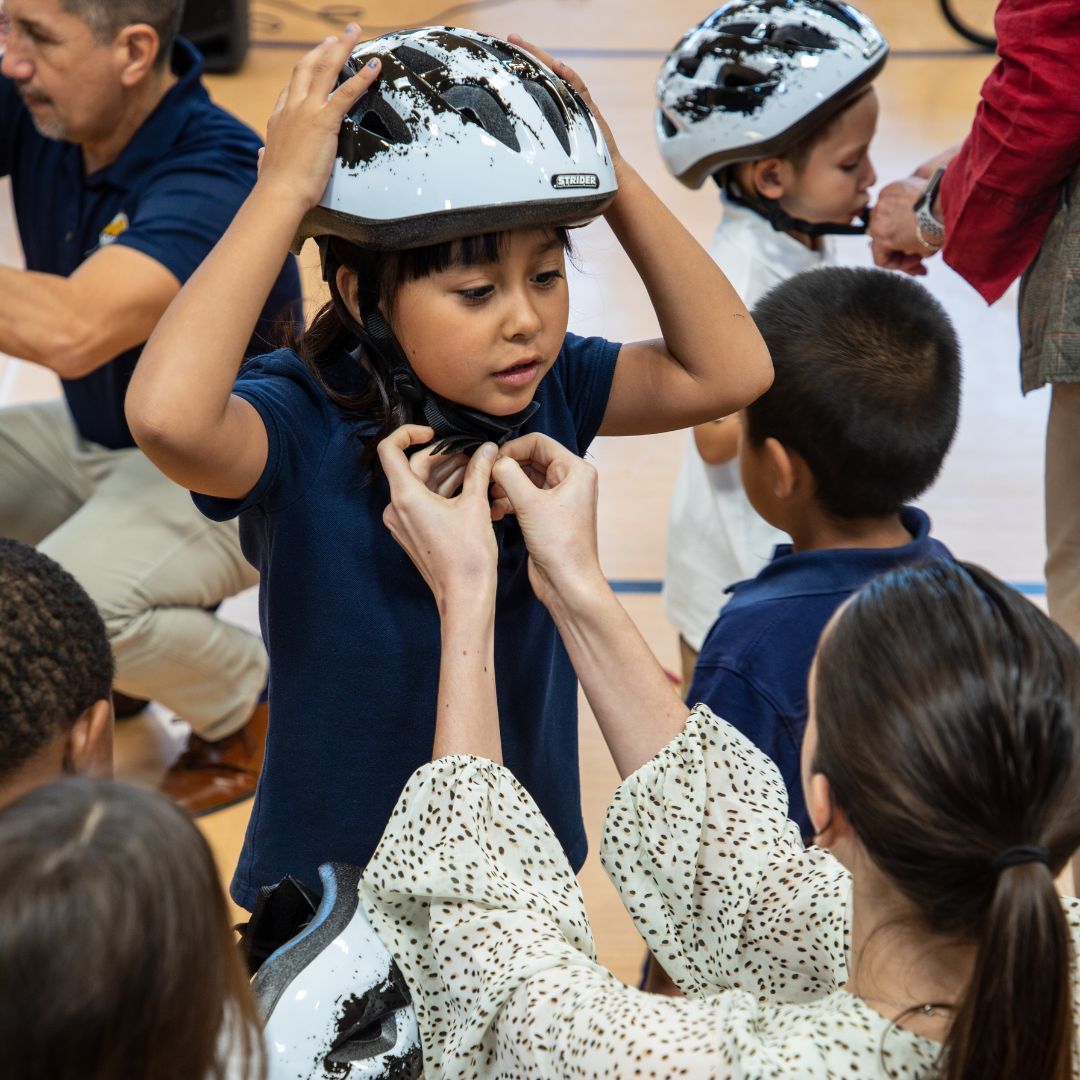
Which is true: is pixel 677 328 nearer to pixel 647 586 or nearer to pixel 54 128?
pixel 54 128

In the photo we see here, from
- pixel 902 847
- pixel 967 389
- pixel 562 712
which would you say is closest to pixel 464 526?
pixel 562 712

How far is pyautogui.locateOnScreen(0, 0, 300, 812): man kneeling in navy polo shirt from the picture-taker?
2785 millimetres

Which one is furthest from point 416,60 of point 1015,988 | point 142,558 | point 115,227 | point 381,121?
Answer: point 142,558

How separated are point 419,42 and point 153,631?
1772mm

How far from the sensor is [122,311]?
2.77 meters

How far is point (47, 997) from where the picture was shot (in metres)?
0.86

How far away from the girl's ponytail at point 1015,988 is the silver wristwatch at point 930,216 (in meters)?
1.75

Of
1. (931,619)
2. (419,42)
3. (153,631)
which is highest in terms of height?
(419,42)

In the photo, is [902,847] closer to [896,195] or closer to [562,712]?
[562,712]

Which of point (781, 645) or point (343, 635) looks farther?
point (781, 645)

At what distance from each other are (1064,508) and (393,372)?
1.29 m

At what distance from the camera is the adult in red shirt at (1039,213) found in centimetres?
207

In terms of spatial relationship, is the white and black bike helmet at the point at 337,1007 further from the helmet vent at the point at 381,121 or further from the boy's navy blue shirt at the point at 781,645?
the helmet vent at the point at 381,121

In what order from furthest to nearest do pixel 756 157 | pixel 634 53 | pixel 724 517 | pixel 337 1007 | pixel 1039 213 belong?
pixel 634 53, pixel 756 157, pixel 724 517, pixel 1039 213, pixel 337 1007
